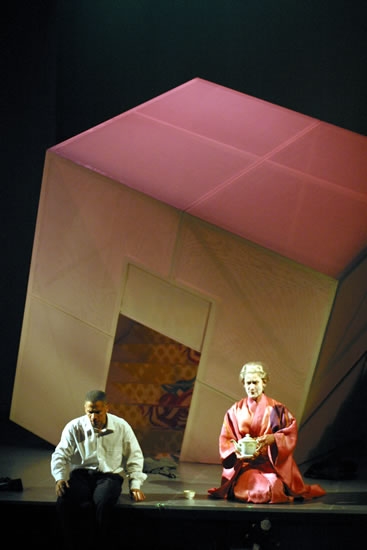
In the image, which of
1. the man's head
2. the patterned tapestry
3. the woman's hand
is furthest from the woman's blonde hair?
the patterned tapestry

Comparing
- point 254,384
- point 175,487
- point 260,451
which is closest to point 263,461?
point 260,451

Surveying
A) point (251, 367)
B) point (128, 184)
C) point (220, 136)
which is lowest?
point (251, 367)

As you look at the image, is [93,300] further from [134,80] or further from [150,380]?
[134,80]

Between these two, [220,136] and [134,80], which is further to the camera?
[134,80]

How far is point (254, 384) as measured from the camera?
505 centimetres

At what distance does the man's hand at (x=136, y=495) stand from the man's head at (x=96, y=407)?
38 centimetres

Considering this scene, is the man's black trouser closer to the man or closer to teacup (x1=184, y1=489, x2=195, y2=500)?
the man

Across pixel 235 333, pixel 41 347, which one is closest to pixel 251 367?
pixel 235 333

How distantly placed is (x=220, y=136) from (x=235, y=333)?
1.42m

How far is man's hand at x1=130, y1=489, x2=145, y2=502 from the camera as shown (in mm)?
4867

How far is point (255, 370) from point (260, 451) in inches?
16.4

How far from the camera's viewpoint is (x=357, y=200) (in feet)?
18.8

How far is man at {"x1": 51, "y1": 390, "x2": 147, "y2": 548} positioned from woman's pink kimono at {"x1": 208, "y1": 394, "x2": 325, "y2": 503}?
48 cm

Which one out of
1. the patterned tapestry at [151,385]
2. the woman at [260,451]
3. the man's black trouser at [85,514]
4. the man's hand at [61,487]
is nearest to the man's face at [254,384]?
the woman at [260,451]
